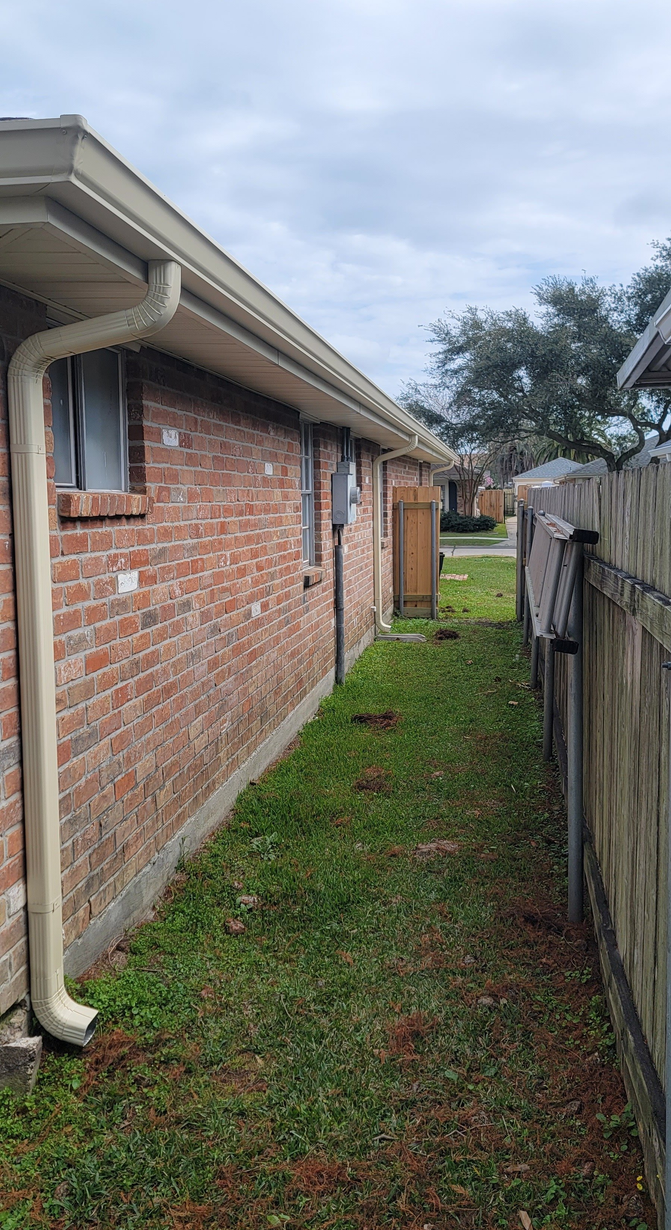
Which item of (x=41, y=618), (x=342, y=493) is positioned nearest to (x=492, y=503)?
(x=342, y=493)

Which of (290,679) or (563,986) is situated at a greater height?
(290,679)

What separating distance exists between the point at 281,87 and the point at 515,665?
15.5m

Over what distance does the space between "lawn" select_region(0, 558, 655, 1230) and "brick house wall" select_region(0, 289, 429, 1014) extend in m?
0.38

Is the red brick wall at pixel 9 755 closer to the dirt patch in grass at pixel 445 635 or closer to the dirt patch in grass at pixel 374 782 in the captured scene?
the dirt patch in grass at pixel 374 782

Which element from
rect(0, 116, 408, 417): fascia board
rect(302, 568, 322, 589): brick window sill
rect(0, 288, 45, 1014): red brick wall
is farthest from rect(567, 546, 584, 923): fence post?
rect(302, 568, 322, 589): brick window sill

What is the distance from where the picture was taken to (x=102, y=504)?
3.51 meters

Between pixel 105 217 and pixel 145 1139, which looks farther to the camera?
pixel 145 1139

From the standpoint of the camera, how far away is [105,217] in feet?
8.00

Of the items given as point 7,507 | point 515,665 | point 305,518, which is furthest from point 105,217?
point 515,665

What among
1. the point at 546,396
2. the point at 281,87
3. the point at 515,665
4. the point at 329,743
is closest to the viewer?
the point at 329,743

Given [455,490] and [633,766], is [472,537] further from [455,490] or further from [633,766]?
[633,766]

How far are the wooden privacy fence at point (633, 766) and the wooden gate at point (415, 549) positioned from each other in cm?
993

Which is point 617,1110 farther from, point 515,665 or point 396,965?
point 515,665

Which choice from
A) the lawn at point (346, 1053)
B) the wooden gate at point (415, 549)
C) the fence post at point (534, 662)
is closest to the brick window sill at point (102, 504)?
the lawn at point (346, 1053)
